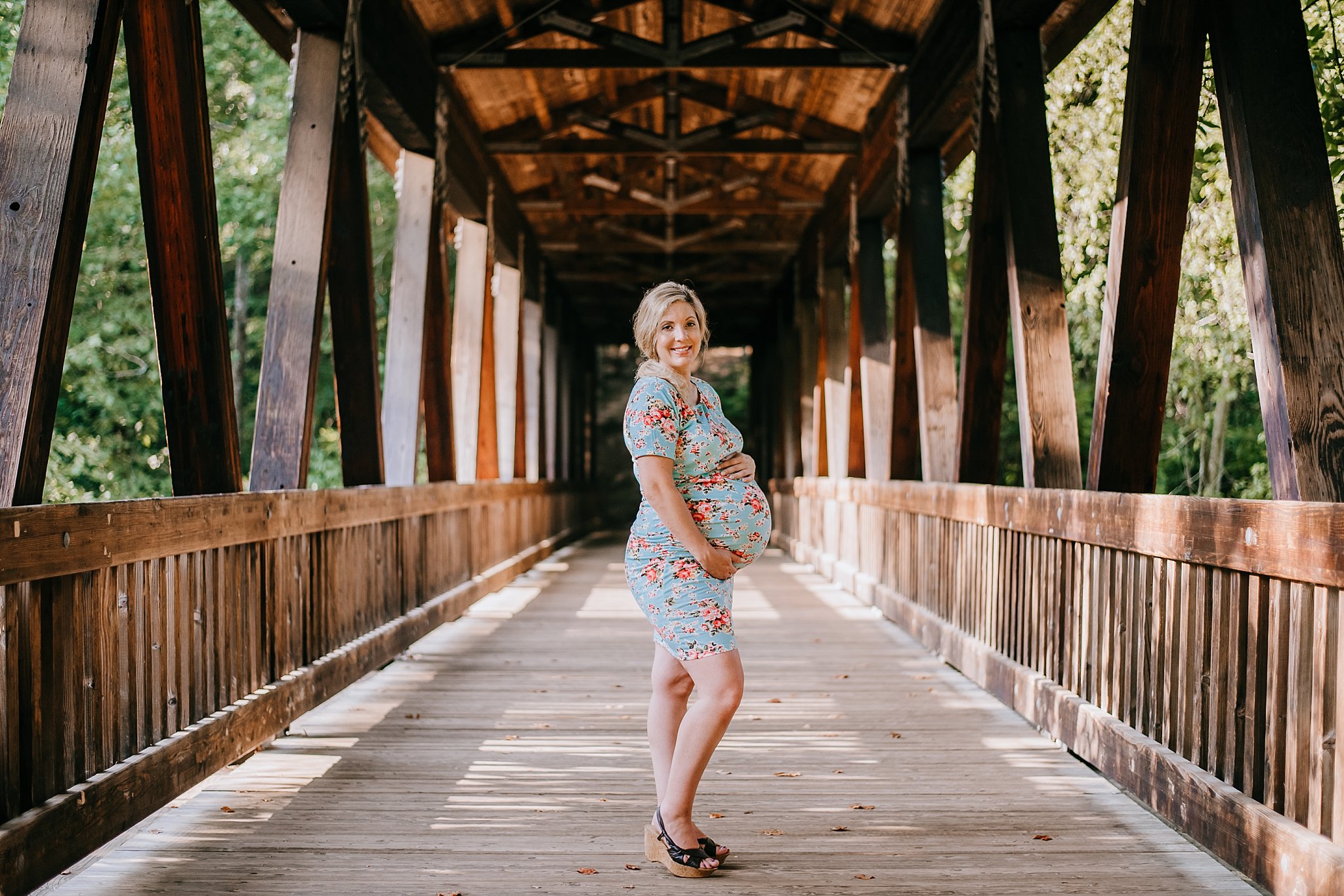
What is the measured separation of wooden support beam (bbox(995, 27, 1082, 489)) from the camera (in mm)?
4625

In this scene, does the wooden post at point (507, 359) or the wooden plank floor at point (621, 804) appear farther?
the wooden post at point (507, 359)

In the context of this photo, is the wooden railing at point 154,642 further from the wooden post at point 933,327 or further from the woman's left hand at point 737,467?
the wooden post at point 933,327

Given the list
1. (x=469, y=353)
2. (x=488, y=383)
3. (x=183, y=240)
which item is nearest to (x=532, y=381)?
(x=488, y=383)

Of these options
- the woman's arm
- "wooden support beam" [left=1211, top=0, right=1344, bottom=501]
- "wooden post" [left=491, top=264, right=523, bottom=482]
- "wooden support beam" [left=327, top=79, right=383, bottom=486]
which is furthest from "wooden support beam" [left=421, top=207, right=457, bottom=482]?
"wooden support beam" [left=1211, top=0, right=1344, bottom=501]

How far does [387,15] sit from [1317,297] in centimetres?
474

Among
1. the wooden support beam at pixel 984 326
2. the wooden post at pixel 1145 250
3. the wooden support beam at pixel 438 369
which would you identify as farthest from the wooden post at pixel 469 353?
the wooden post at pixel 1145 250

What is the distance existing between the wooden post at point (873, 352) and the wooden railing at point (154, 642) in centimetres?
431

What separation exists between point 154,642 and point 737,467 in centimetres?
148

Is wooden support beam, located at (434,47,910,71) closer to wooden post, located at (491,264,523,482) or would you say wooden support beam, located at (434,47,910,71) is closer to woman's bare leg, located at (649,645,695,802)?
wooden post, located at (491,264,523,482)

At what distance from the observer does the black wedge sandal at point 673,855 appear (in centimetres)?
260

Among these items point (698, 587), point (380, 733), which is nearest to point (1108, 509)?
point (698, 587)

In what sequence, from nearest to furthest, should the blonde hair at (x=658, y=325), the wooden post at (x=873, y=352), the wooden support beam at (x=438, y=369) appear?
1. the blonde hair at (x=658, y=325)
2. the wooden support beam at (x=438, y=369)
3. the wooden post at (x=873, y=352)

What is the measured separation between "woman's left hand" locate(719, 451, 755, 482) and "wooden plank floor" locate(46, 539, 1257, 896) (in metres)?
0.85

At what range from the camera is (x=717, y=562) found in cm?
259
